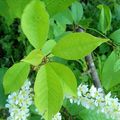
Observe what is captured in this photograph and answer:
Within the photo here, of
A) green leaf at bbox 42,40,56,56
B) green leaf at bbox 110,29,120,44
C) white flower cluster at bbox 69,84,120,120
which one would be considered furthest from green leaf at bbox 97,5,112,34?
green leaf at bbox 42,40,56,56

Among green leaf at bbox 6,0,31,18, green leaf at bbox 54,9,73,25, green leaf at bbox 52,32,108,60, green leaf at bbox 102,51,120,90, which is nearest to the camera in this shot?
green leaf at bbox 52,32,108,60

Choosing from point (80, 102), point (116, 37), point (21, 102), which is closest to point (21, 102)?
point (21, 102)

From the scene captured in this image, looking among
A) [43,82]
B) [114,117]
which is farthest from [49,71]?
[114,117]

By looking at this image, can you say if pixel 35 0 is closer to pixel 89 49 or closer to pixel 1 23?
pixel 89 49

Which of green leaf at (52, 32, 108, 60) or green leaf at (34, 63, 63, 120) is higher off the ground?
green leaf at (52, 32, 108, 60)

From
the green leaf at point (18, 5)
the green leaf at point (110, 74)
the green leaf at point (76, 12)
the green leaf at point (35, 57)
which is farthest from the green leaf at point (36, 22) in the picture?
the green leaf at point (76, 12)

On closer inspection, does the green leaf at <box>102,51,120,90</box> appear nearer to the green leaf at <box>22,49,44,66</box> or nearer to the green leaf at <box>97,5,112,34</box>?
the green leaf at <box>97,5,112,34</box>

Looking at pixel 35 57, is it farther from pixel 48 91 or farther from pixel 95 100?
pixel 95 100

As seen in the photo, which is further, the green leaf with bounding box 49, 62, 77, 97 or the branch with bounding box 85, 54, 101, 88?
the branch with bounding box 85, 54, 101, 88
